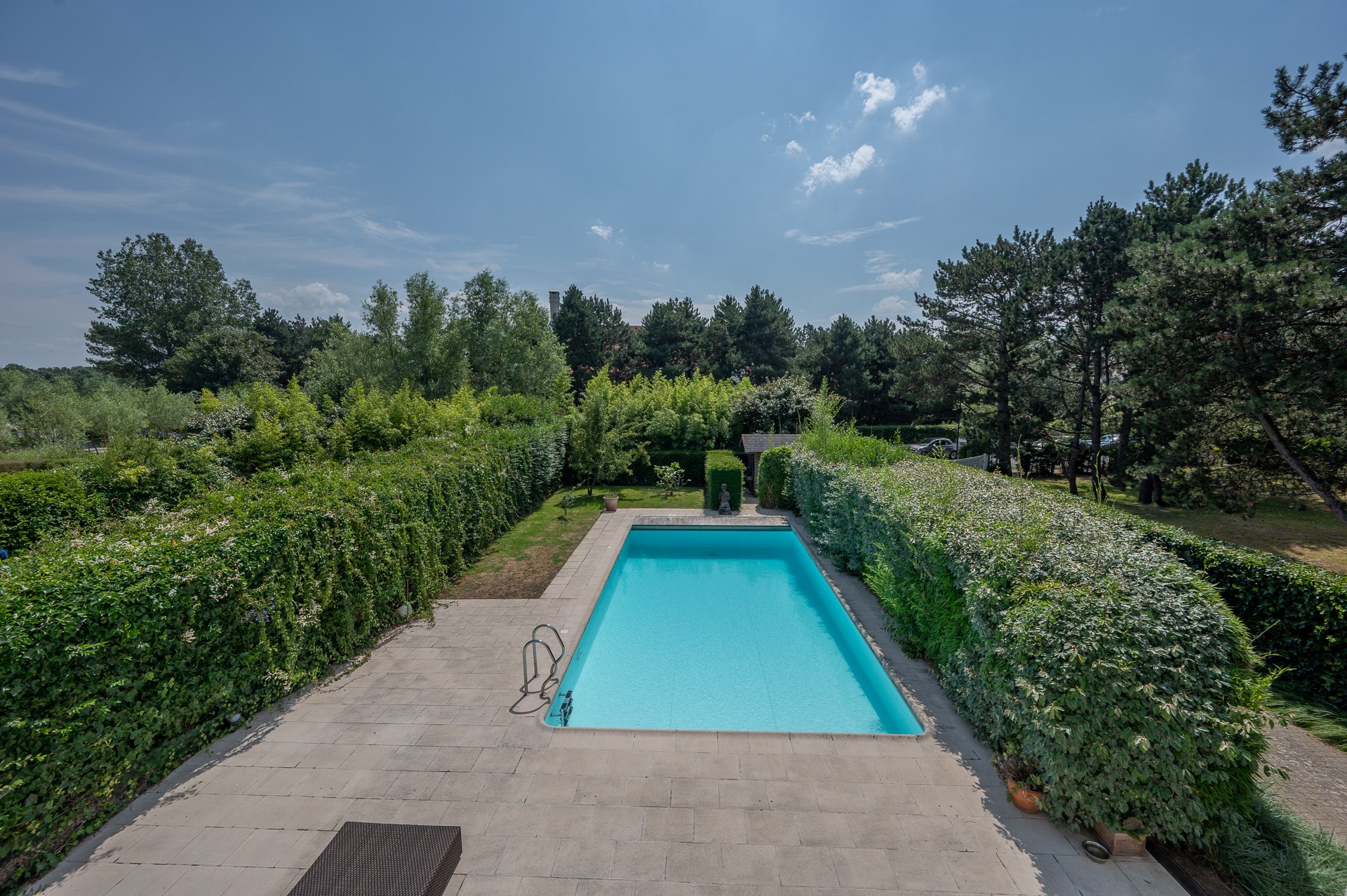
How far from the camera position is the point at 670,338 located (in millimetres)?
35719

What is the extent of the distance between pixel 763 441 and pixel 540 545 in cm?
984

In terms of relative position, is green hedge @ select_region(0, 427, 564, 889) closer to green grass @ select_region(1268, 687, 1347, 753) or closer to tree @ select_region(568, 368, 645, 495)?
tree @ select_region(568, 368, 645, 495)

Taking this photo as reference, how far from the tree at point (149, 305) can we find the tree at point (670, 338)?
37236mm

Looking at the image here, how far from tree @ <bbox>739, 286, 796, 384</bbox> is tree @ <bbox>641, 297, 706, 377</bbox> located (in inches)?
146

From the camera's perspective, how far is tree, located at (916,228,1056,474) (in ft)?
61.2

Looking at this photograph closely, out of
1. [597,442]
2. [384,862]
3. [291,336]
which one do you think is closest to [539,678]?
[384,862]

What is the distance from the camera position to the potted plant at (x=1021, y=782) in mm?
4145

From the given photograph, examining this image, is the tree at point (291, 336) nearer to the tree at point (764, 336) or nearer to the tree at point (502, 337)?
the tree at point (502, 337)

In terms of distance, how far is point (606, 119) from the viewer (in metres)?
13.7

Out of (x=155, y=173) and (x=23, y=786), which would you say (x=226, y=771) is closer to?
(x=23, y=786)

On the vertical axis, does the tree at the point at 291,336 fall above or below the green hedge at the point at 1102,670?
above

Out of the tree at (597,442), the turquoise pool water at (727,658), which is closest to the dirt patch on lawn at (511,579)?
the turquoise pool water at (727,658)

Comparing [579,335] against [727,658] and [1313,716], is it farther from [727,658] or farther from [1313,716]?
[1313,716]

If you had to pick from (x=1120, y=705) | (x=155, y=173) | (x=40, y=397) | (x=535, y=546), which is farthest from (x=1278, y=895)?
(x=40, y=397)
